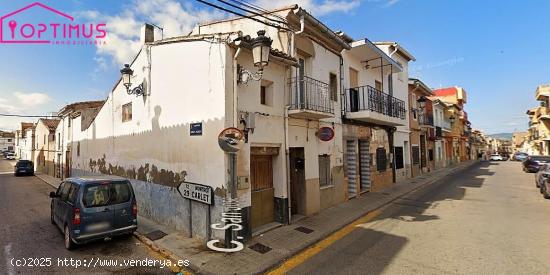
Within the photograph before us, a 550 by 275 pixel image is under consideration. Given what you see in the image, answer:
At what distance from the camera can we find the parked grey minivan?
625cm

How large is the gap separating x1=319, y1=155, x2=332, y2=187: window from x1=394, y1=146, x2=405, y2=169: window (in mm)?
8304

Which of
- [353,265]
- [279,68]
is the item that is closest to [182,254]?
[353,265]

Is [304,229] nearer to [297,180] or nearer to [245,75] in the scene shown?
[297,180]

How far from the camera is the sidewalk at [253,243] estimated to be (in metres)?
5.56

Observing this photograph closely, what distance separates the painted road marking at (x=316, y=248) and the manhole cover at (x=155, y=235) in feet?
11.3

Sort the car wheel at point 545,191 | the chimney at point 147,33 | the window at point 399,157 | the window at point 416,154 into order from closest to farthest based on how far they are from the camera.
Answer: the chimney at point 147,33 → the car wheel at point 545,191 → the window at point 399,157 → the window at point 416,154

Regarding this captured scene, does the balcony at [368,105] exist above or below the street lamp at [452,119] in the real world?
below

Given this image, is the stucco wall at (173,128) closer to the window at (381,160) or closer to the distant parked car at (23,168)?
the window at (381,160)

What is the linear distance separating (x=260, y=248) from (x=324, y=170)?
4699 mm

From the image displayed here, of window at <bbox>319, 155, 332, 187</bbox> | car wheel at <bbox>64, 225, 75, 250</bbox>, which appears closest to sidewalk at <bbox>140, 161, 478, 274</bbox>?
window at <bbox>319, 155, 332, 187</bbox>

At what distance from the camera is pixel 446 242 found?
6738 millimetres

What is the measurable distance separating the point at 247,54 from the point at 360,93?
22.6ft

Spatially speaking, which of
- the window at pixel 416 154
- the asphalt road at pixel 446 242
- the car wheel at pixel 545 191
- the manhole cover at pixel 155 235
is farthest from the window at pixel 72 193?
the window at pixel 416 154

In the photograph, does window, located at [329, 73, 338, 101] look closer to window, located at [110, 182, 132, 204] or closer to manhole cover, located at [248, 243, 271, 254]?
manhole cover, located at [248, 243, 271, 254]
